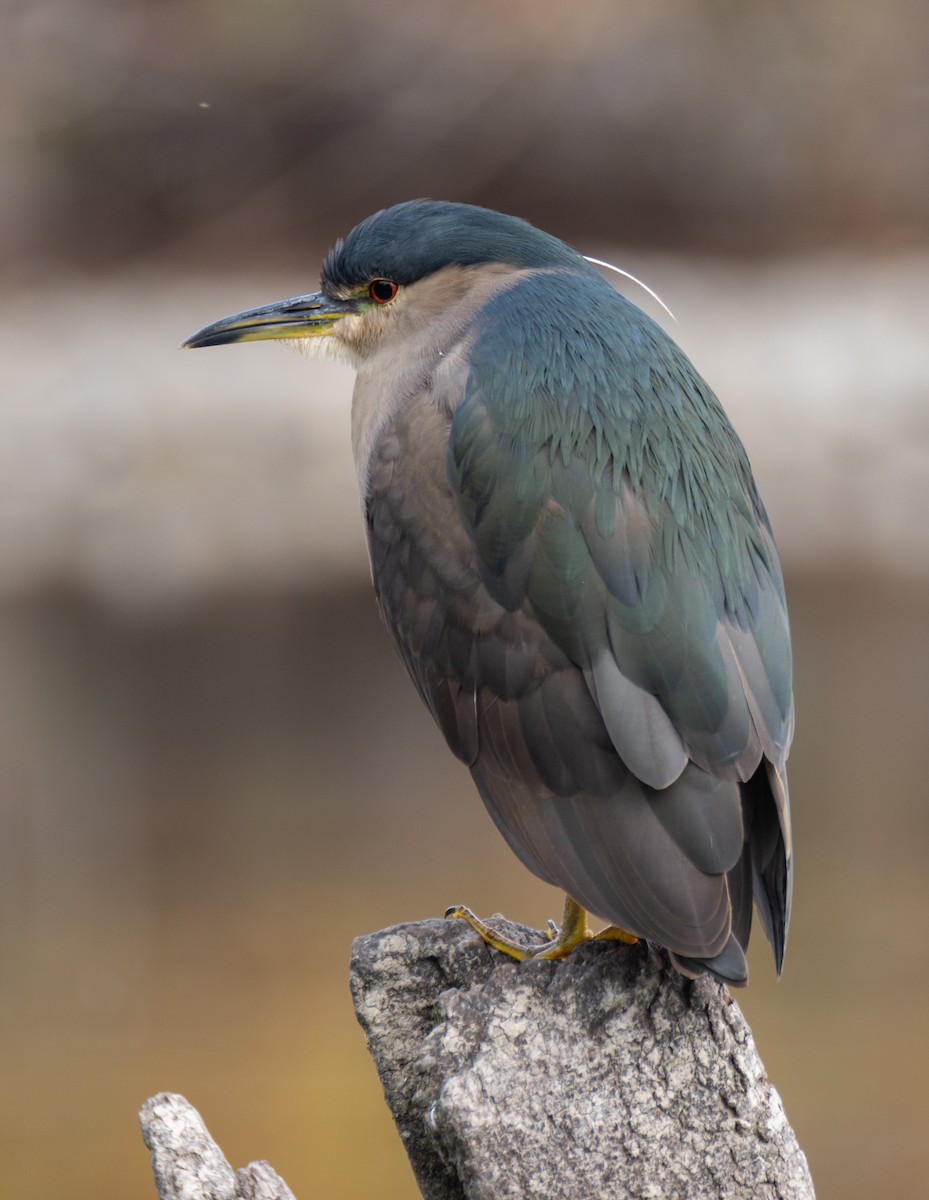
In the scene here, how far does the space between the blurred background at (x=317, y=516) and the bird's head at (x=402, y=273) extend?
3.22m

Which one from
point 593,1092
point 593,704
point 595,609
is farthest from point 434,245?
point 593,1092

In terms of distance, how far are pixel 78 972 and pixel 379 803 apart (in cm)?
187

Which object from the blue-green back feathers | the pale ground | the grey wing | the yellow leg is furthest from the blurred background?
the blue-green back feathers

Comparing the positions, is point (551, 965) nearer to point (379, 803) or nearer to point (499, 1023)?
point (499, 1023)

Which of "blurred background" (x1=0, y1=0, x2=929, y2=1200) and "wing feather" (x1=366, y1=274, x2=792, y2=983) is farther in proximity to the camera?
"blurred background" (x1=0, y1=0, x2=929, y2=1200)

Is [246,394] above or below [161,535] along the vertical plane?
above

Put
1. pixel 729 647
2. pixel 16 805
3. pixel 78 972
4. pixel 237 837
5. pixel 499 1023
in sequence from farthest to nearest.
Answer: pixel 16 805 < pixel 237 837 < pixel 78 972 < pixel 729 647 < pixel 499 1023

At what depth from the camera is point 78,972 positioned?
7.32 meters

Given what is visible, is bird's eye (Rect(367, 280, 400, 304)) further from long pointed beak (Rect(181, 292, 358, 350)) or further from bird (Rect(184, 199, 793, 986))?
bird (Rect(184, 199, 793, 986))

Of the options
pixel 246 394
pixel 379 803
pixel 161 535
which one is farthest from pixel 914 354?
pixel 379 803

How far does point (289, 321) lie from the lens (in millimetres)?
3932

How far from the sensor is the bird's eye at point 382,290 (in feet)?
12.5

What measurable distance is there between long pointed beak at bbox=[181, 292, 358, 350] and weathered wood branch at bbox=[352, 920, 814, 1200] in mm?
1693

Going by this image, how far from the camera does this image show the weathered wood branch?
2.54m
